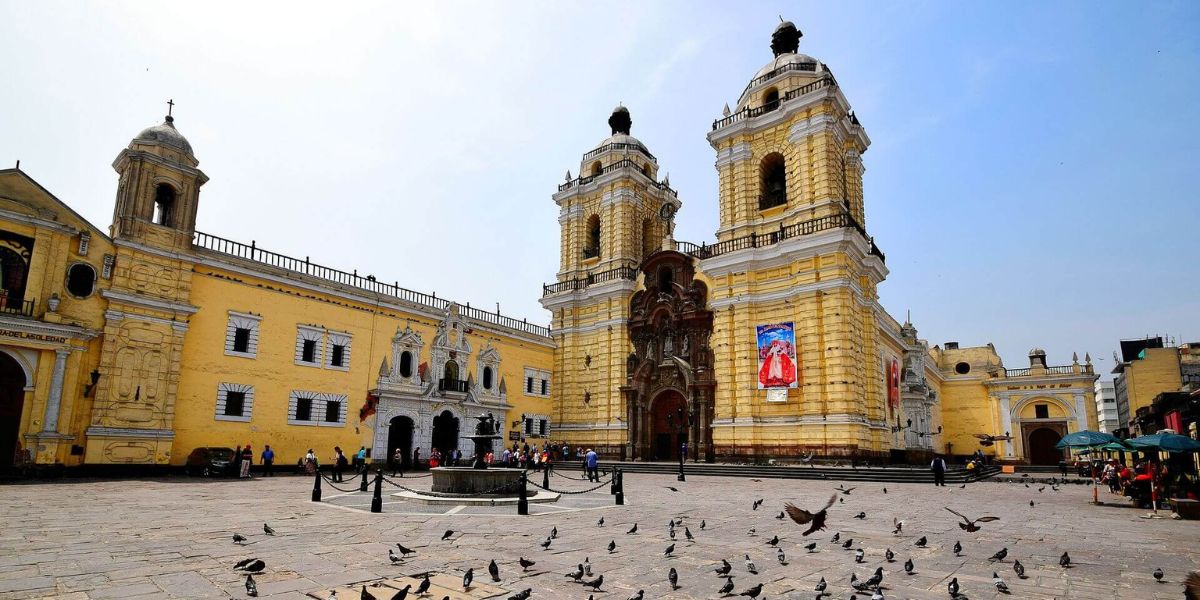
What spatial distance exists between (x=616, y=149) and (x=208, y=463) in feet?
87.0

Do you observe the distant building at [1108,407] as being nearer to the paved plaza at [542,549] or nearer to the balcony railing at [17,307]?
the paved plaza at [542,549]

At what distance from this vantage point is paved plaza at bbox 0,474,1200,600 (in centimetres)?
612

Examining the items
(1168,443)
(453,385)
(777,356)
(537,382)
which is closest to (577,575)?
(1168,443)

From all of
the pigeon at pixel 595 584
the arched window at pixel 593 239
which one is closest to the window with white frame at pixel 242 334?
the arched window at pixel 593 239

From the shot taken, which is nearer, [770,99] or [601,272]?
[770,99]

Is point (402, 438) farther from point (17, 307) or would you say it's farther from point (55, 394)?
point (17, 307)

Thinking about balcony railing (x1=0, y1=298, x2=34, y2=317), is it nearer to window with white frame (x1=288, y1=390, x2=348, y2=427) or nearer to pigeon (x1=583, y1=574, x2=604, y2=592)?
window with white frame (x1=288, y1=390, x2=348, y2=427)

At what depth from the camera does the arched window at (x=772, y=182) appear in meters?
30.8

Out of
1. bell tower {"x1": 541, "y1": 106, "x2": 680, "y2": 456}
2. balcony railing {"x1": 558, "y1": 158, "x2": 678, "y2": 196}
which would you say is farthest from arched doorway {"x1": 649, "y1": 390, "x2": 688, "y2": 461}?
balcony railing {"x1": 558, "y1": 158, "x2": 678, "y2": 196}

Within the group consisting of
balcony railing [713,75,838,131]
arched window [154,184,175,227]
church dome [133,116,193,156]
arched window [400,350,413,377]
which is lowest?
arched window [400,350,413,377]

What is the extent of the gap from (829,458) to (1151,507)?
35.6ft

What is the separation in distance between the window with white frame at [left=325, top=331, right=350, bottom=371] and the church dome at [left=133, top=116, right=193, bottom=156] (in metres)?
8.66

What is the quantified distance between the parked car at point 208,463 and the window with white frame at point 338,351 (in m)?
5.48

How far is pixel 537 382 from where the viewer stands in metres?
36.0
